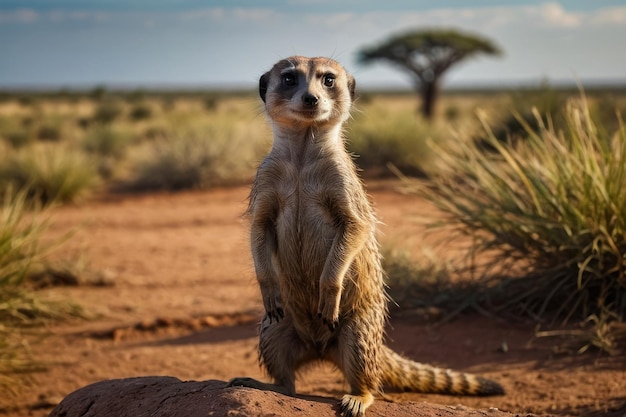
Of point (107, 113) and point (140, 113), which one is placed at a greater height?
point (107, 113)

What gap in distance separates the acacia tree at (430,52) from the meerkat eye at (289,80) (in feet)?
93.7

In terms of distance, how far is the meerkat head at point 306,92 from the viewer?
160 inches

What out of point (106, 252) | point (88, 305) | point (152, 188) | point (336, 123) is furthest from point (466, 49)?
point (336, 123)

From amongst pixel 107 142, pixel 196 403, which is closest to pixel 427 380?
pixel 196 403

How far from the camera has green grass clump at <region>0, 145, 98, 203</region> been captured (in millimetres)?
14117

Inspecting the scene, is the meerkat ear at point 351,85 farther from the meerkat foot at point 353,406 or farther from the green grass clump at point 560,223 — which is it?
the green grass clump at point 560,223

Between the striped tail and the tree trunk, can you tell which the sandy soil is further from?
the tree trunk

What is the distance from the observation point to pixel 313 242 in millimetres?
4137

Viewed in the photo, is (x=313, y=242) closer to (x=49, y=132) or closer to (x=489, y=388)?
(x=489, y=388)

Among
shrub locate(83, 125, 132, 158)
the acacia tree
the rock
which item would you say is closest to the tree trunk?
the acacia tree

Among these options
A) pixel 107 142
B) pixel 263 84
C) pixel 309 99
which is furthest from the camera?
pixel 107 142

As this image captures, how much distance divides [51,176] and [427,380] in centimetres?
1107

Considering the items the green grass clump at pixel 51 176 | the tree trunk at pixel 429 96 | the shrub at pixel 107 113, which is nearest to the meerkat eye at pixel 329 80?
the green grass clump at pixel 51 176

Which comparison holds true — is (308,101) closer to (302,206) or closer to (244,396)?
(302,206)
